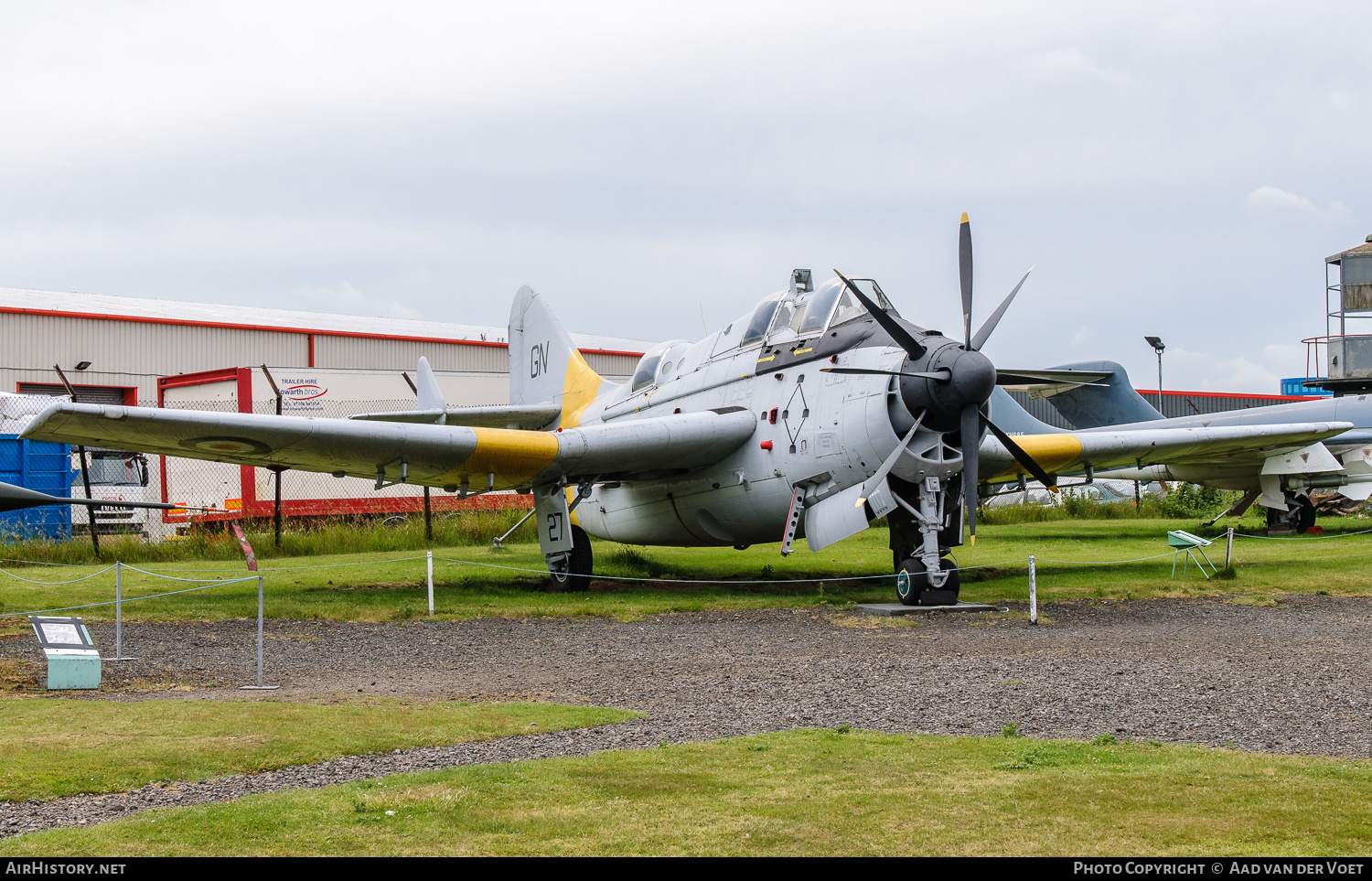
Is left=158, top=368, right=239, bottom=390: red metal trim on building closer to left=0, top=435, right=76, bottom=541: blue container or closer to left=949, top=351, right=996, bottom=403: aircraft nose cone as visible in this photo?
left=0, top=435, right=76, bottom=541: blue container

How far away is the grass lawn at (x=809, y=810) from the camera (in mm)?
3994

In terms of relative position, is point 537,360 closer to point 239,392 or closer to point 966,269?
point 239,392

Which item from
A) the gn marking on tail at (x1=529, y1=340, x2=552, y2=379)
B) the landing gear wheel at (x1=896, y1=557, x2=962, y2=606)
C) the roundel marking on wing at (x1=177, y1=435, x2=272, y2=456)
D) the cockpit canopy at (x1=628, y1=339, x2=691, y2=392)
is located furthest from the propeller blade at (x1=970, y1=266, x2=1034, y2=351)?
the gn marking on tail at (x1=529, y1=340, x2=552, y2=379)

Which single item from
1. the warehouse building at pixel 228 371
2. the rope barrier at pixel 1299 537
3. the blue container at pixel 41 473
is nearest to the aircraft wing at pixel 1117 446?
the rope barrier at pixel 1299 537

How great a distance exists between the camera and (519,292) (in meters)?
22.2

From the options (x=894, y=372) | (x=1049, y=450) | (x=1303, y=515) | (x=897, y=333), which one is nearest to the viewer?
(x=894, y=372)

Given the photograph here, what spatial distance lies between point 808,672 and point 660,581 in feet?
21.2

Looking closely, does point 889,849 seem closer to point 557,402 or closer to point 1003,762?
point 1003,762

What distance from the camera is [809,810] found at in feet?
14.8

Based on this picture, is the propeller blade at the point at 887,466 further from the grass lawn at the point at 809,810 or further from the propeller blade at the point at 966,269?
the grass lawn at the point at 809,810

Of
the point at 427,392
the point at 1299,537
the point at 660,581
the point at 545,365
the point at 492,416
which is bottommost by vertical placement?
the point at 1299,537

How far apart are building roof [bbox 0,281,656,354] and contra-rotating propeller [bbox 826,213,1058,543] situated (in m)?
30.4

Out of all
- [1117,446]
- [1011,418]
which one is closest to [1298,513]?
[1011,418]

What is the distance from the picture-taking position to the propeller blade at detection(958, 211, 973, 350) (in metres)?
12.1
